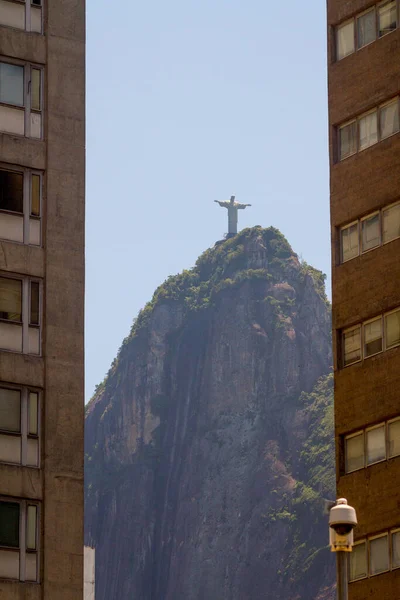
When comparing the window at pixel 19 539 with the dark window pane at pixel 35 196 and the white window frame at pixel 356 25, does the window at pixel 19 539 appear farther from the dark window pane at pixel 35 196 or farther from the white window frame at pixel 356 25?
the white window frame at pixel 356 25

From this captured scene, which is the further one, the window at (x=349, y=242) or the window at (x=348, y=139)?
the window at (x=348, y=139)

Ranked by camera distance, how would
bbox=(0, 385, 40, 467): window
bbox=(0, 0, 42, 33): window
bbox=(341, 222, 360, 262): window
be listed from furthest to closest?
1. bbox=(341, 222, 360, 262): window
2. bbox=(0, 0, 42, 33): window
3. bbox=(0, 385, 40, 467): window

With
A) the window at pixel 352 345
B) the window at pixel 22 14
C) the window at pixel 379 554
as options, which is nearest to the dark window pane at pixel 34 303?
the window at pixel 22 14

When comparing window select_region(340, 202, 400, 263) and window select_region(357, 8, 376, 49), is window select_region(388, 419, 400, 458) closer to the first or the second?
window select_region(340, 202, 400, 263)

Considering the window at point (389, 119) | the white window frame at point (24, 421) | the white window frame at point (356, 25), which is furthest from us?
the white window frame at point (356, 25)

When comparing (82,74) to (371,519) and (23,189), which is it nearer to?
(23,189)

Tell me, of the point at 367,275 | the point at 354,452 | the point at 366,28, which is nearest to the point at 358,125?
the point at 366,28

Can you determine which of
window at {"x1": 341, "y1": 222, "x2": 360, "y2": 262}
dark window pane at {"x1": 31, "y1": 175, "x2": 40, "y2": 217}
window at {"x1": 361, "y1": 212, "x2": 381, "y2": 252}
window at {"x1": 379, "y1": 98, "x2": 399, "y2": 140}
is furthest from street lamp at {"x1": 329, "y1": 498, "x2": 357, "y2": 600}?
window at {"x1": 379, "y1": 98, "x2": 399, "y2": 140}
